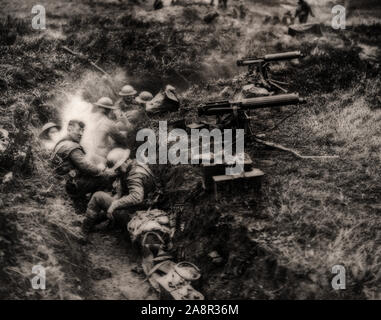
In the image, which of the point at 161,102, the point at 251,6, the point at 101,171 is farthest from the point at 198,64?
the point at 101,171

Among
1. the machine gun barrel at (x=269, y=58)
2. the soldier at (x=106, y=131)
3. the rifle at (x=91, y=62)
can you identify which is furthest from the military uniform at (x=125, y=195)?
the rifle at (x=91, y=62)

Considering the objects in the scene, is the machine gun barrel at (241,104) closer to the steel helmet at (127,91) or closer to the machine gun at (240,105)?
the machine gun at (240,105)

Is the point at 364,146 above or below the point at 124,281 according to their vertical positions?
above

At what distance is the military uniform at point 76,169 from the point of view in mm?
7289

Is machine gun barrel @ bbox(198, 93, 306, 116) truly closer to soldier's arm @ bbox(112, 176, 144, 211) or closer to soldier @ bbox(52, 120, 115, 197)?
soldier's arm @ bbox(112, 176, 144, 211)

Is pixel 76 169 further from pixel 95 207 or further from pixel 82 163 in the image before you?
pixel 95 207

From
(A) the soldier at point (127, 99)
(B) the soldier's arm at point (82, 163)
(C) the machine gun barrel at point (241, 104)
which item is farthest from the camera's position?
(A) the soldier at point (127, 99)

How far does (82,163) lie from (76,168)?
259 mm

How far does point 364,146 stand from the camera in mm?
7582

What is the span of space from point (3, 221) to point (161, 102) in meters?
4.37

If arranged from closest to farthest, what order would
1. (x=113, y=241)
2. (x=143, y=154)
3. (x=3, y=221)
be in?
1. (x=3, y=221)
2. (x=113, y=241)
3. (x=143, y=154)

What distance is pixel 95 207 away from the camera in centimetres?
716

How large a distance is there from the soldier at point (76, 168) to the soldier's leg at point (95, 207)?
0.36 metres

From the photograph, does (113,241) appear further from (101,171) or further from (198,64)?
(198,64)
